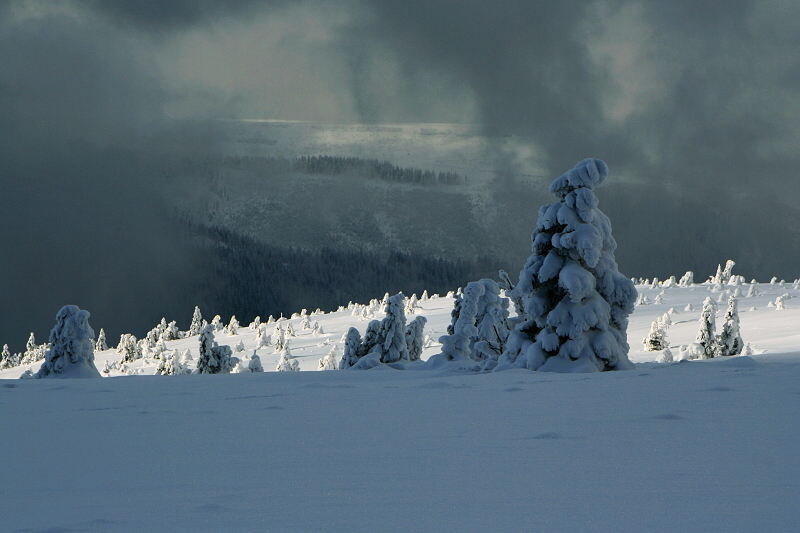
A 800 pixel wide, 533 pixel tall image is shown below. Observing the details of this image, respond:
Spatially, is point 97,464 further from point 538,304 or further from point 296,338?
point 296,338

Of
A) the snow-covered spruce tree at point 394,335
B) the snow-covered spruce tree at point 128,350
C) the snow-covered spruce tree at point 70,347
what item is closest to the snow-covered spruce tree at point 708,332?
the snow-covered spruce tree at point 394,335

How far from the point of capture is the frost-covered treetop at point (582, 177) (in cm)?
1667

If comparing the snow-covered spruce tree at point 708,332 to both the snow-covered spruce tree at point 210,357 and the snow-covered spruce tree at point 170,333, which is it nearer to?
the snow-covered spruce tree at point 210,357

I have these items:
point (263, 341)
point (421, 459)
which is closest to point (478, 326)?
point (421, 459)

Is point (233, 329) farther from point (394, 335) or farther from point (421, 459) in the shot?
point (421, 459)

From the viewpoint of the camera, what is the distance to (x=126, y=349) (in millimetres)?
98438

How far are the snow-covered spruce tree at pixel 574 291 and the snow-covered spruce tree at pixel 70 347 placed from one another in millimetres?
20232

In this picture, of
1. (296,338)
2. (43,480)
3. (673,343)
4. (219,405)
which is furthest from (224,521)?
(296,338)

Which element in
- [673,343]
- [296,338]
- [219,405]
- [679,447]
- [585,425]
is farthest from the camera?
[296,338]

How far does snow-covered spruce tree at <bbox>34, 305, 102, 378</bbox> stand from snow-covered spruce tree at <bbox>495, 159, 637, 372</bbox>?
20.2 metres

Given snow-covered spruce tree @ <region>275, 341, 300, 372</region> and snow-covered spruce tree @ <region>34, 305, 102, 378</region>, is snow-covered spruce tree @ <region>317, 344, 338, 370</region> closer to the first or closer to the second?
snow-covered spruce tree @ <region>275, 341, 300, 372</region>

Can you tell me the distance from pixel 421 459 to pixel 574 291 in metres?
12.1

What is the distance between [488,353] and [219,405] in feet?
71.3

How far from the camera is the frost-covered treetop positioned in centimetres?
1667
